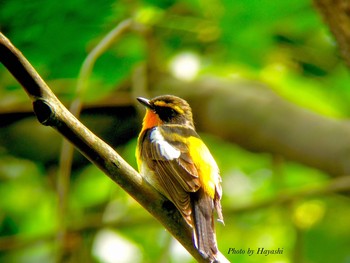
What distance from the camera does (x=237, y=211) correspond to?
522cm

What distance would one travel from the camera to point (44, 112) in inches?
85.6

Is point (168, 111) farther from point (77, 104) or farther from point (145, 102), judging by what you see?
point (77, 104)

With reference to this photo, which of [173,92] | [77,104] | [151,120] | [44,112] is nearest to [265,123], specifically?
[173,92]

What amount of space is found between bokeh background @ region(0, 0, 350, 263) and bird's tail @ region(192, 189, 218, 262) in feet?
2.53

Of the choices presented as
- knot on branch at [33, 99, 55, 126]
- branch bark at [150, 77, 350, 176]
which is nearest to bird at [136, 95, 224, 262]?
branch bark at [150, 77, 350, 176]

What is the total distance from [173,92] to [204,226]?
1.88 metres

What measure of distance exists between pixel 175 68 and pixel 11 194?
1.57 metres

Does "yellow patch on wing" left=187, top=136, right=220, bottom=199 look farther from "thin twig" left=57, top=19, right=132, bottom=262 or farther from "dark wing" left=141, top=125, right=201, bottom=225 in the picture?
"thin twig" left=57, top=19, right=132, bottom=262

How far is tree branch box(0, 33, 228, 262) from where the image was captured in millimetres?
2150

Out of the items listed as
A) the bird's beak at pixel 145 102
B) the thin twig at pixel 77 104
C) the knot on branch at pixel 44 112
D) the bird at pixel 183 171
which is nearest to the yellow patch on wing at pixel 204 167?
the bird at pixel 183 171

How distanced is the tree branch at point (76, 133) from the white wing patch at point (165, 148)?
0.91m

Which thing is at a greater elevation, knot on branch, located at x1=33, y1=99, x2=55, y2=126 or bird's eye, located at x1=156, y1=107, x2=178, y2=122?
knot on branch, located at x1=33, y1=99, x2=55, y2=126

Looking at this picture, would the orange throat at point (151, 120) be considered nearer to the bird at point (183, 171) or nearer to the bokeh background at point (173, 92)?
the bird at point (183, 171)

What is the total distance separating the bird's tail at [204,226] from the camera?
278 centimetres
